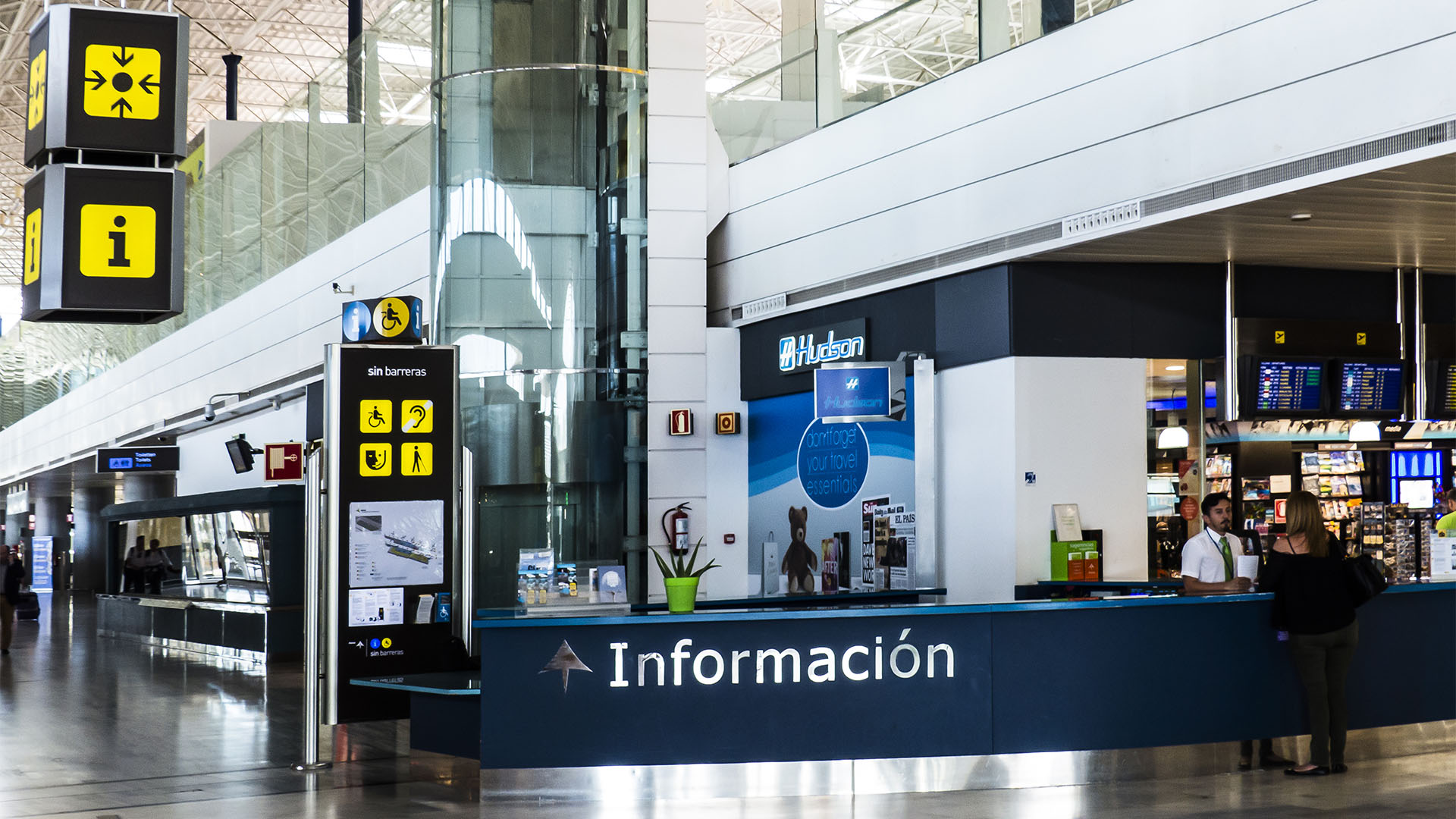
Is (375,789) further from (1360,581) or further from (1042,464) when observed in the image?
(1360,581)

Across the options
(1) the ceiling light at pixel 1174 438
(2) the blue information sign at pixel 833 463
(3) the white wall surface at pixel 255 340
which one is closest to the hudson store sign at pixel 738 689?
(1) the ceiling light at pixel 1174 438

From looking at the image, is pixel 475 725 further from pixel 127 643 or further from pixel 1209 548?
pixel 127 643

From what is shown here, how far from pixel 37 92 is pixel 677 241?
686 cm

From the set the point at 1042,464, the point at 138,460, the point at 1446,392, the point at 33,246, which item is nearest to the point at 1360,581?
the point at 1042,464

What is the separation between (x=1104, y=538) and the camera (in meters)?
A: 10.1

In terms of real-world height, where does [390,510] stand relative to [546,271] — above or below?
below

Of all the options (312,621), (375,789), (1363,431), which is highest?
(1363,431)

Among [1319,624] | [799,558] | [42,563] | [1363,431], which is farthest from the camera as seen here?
[42,563]

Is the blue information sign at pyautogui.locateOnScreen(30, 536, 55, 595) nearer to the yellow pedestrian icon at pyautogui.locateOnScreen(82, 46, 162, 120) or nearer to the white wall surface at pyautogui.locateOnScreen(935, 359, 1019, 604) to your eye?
the white wall surface at pyautogui.locateOnScreen(935, 359, 1019, 604)

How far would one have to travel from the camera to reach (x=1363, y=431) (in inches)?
477

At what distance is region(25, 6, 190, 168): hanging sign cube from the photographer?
6668mm

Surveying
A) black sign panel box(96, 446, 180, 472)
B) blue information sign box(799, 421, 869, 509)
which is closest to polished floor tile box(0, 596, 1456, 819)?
blue information sign box(799, 421, 869, 509)

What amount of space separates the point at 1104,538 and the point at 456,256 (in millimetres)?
5964

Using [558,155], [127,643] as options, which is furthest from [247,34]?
[558,155]
